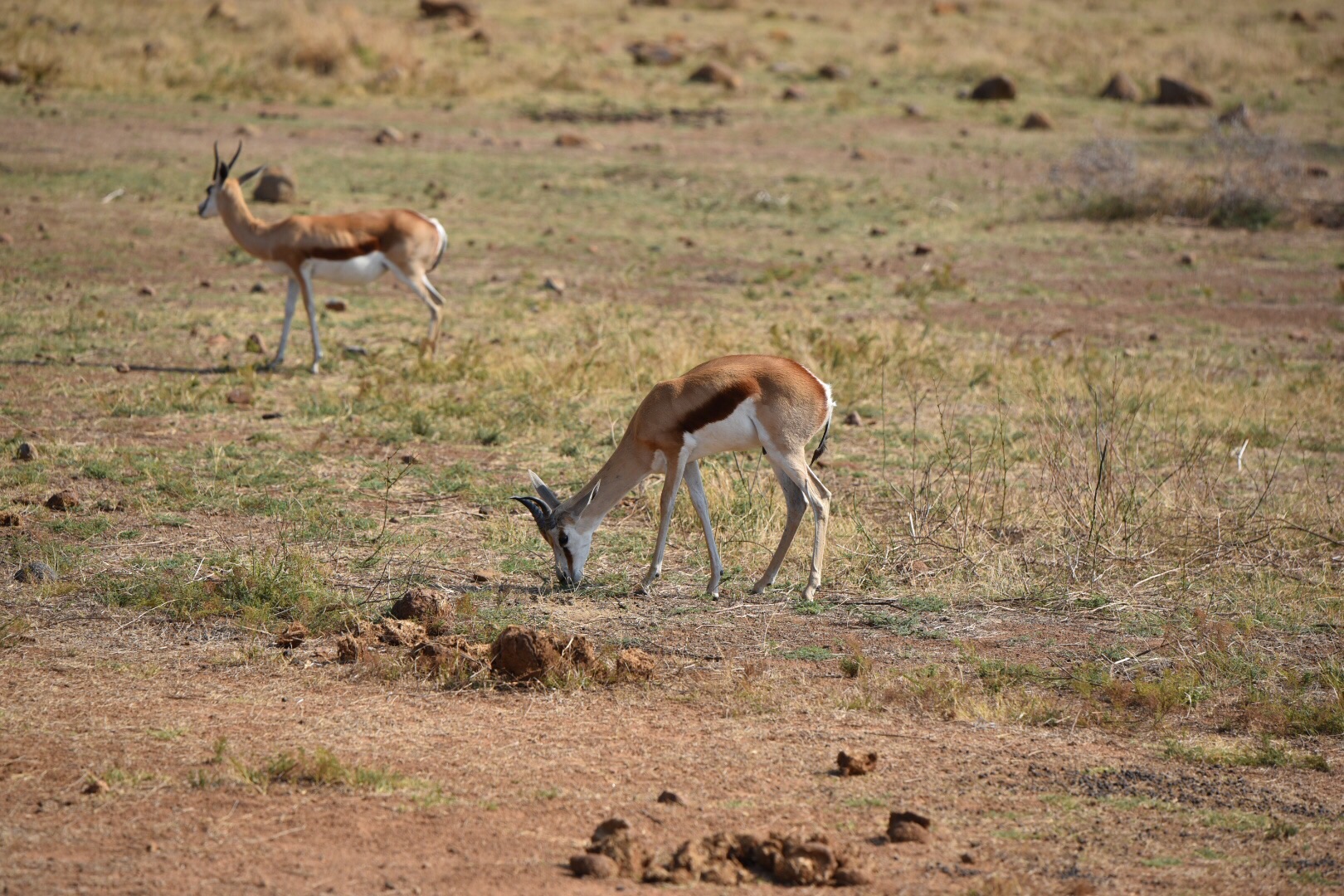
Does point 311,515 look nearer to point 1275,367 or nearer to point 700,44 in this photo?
point 1275,367

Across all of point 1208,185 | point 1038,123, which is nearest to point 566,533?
point 1208,185

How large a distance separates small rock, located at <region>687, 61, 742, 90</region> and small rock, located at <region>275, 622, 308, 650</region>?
880 inches

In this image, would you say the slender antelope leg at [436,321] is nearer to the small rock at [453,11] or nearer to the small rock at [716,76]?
the small rock at [716,76]

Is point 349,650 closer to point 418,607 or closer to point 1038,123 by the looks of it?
point 418,607

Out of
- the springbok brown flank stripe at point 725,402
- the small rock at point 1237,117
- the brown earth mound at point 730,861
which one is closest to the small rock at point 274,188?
the springbok brown flank stripe at point 725,402

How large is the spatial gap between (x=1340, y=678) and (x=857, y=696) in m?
2.09

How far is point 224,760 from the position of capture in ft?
16.1

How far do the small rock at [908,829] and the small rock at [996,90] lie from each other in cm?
2441

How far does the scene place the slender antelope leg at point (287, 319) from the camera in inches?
439

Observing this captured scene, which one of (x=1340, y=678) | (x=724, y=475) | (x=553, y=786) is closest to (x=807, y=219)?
(x=724, y=475)

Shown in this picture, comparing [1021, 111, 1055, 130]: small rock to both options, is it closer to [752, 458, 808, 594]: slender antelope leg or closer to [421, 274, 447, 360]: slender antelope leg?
[421, 274, 447, 360]: slender antelope leg

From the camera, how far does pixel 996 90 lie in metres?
26.9

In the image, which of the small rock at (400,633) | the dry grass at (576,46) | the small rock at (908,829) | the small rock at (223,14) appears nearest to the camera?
the small rock at (908,829)

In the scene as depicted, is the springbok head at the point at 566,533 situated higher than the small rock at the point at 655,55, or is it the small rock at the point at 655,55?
the small rock at the point at 655,55
